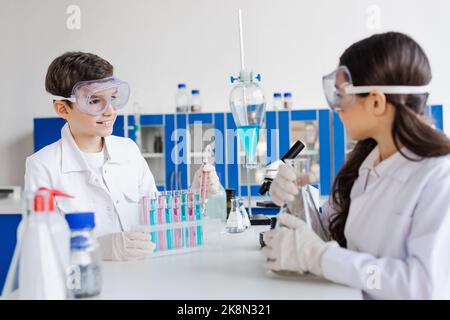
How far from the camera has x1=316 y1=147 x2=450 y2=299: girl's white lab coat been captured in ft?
3.98

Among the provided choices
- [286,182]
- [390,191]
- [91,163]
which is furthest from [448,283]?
[91,163]

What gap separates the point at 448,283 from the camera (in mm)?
1255

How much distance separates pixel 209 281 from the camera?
4.52 ft

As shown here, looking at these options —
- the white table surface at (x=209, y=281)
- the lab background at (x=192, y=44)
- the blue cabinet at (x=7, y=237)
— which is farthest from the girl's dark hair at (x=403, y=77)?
the lab background at (x=192, y=44)

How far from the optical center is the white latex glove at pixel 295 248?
1.33m

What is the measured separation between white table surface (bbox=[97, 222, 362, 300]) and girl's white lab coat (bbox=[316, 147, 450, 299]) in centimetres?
7

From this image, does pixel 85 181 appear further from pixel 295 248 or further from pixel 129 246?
pixel 295 248

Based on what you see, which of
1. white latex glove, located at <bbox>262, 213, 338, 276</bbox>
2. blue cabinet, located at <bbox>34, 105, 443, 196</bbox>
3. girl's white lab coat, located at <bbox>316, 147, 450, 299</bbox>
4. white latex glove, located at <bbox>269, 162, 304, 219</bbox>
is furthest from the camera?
blue cabinet, located at <bbox>34, 105, 443, 196</bbox>

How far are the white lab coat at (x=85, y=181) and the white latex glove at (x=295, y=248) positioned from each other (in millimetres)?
786

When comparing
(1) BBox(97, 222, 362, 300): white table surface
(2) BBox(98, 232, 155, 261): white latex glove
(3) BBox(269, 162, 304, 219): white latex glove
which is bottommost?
(1) BBox(97, 222, 362, 300): white table surface

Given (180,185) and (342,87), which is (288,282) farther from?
(180,185)

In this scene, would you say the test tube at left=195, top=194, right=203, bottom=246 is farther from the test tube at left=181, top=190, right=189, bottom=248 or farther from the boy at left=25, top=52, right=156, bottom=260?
the boy at left=25, top=52, right=156, bottom=260

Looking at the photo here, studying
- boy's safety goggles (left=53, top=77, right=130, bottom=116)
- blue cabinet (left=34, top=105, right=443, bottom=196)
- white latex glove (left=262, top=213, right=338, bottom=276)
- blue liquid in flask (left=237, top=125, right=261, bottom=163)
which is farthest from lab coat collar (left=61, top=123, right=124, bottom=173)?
blue cabinet (left=34, top=105, right=443, bottom=196)

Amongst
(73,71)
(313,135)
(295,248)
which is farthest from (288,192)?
(313,135)
